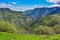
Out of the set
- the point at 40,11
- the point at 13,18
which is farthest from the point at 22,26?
the point at 40,11

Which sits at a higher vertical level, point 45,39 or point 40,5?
point 40,5

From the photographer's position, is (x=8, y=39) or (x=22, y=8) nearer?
(x=8, y=39)

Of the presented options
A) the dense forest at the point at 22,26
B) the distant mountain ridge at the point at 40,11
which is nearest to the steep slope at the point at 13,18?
the dense forest at the point at 22,26

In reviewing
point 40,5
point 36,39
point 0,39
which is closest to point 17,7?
point 40,5

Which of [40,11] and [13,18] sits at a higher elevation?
[40,11]

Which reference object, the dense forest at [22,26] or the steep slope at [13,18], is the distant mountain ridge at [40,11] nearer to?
the dense forest at [22,26]

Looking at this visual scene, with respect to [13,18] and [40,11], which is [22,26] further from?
[40,11]

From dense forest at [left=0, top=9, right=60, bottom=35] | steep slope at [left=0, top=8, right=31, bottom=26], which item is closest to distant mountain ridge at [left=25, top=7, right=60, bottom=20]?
dense forest at [left=0, top=9, right=60, bottom=35]

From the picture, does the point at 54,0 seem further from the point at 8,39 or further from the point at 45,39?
the point at 8,39

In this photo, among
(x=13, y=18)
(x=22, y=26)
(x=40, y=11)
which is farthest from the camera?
(x=13, y=18)

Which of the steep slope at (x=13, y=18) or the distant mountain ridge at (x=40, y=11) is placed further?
the steep slope at (x=13, y=18)

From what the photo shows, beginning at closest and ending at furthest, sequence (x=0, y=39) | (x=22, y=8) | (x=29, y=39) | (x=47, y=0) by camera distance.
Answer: (x=0, y=39) → (x=29, y=39) → (x=47, y=0) → (x=22, y=8)

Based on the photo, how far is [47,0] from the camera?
10.3 metres

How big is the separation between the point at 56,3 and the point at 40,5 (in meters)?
1.12
